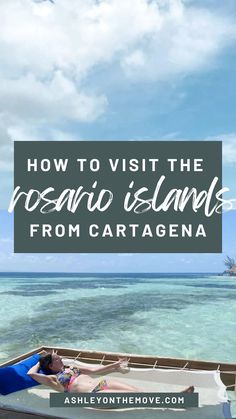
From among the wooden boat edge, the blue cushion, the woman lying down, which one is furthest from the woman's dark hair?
the wooden boat edge

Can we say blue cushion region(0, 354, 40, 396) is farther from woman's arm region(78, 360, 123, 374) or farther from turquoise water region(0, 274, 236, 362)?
turquoise water region(0, 274, 236, 362)

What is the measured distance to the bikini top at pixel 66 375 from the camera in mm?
3516

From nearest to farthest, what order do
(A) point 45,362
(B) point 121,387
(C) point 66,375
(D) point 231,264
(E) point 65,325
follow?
(B) point 121,387 < (C) point 66,375 < (A) point 45,362 < (E) point 65,325 < (D) point 231,264

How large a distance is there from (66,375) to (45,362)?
239 mm

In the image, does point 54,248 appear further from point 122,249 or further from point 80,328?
point 80,328

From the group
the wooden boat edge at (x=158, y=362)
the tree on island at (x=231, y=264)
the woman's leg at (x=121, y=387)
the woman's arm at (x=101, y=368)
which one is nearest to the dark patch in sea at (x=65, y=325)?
the wooden boat edge at (x=158, y=362)

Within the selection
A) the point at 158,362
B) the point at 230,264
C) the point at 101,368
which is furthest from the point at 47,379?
the point at 230,264

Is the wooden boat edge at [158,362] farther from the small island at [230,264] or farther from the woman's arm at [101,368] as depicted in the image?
the small island at [230,264]

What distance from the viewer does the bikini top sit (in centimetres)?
352

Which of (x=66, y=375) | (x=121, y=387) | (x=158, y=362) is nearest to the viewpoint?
(x=121, y=387)

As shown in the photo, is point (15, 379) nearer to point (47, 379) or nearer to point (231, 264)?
point (47, 379)

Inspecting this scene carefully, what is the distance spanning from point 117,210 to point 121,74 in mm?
3970

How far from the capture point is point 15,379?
3.45m

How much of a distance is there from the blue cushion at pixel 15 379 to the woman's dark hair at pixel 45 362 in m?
0.10
